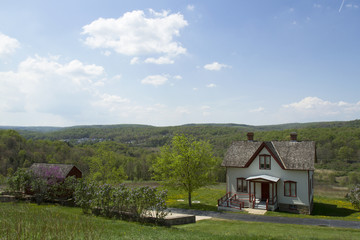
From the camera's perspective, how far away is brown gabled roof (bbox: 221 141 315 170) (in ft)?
91.0

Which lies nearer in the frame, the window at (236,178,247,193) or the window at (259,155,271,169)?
the window at (259,155,271,169)

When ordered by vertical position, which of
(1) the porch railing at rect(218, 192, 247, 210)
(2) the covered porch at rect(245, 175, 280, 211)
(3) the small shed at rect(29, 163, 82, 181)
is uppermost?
(3) the small shed at rect(29, 163, 82, 181)

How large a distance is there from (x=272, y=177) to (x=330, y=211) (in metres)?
6.77

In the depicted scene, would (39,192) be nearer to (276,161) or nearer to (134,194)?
(134,194)

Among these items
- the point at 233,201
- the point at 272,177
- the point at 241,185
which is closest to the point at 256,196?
the point at 241,185

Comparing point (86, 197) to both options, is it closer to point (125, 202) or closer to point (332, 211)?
point (125, 202)

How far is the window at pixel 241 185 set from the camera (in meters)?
29.7

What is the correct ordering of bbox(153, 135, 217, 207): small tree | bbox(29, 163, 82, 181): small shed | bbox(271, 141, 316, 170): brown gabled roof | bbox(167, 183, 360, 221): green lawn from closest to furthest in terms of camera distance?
bbox(167, 183, 360, 221): green lawn, bbox(271, 141, 316, 170): brown gabled roof, bbox(153, 135, 217, 207): small tree, bbox(29, 163, 82, 181): small shed

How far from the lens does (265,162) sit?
29.2 metres

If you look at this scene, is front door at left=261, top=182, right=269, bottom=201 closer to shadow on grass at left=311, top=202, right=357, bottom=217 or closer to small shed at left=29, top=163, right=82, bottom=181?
shadow on grass at left=311, top=202, right=357, bottom=217

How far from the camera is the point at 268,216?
24.1m

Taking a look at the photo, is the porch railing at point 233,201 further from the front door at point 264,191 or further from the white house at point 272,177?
the front door at point 264,191

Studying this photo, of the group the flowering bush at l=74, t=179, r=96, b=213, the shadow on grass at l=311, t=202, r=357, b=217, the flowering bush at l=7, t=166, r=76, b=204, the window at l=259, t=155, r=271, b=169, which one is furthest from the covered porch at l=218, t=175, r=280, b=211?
the flowering bush at l=7, t=166, r=76, b=204

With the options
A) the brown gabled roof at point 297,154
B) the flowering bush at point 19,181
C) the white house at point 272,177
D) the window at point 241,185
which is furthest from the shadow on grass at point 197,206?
the flowering bush at point 19,181
